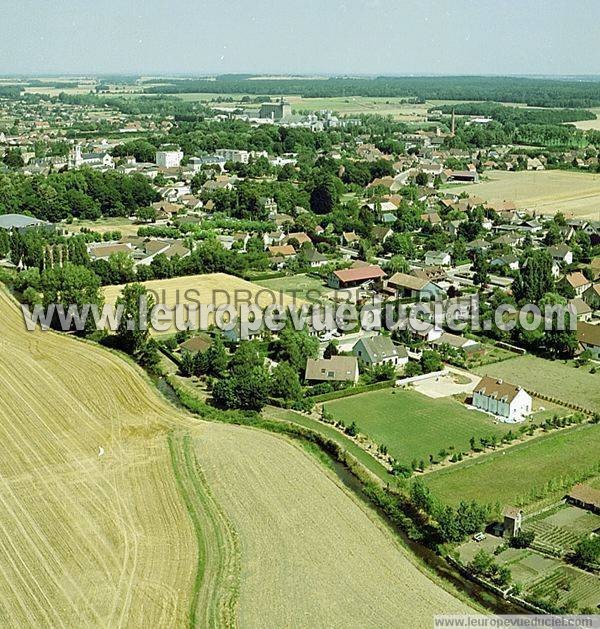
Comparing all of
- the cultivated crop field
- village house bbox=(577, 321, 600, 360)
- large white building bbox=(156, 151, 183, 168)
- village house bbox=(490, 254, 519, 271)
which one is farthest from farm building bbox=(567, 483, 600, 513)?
the cultivated crop field

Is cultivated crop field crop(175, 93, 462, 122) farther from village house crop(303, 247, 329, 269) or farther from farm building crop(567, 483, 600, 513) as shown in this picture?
farm building crop(567, 483, 600, 513)

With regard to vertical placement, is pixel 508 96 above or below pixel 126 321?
above

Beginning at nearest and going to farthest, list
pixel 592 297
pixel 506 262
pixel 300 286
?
pixel 592 297 → pixel 300 286 → pixel 506 262

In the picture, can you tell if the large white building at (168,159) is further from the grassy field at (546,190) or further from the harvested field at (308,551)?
the harvested field at (308,551)

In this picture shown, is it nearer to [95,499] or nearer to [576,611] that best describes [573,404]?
[576,611]

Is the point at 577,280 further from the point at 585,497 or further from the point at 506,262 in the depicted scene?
the point at 585,497

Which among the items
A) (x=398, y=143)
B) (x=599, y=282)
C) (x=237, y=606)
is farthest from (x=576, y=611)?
(x=398, y=143)

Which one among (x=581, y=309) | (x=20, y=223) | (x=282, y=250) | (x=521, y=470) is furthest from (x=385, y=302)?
(x=20, y=223)
